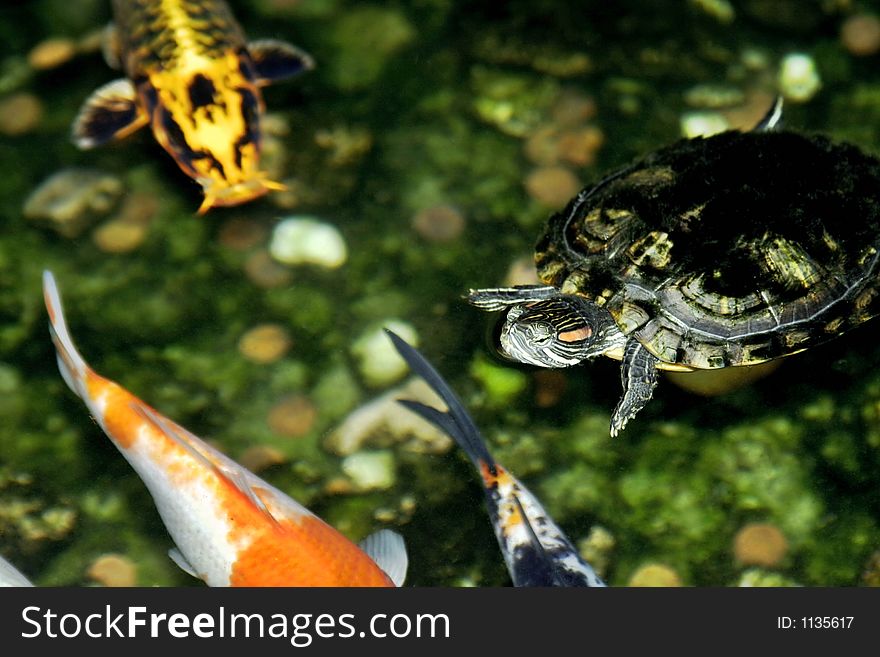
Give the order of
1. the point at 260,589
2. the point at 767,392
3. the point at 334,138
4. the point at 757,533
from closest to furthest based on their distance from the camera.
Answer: the point at 260,589 → the point at 757,533 → the point at 767,392 → the point at 334,138

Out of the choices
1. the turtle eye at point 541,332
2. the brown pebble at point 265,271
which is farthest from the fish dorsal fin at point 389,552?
the brown pebble at point 265,271

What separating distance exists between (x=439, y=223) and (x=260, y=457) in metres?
1.44

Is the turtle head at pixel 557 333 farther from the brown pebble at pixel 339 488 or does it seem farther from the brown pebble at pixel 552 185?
the brown pebble at pixel 339 488

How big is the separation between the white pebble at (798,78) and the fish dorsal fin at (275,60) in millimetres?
2557

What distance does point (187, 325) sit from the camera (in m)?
4.00

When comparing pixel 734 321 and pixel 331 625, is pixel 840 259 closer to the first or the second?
pixel 734 321

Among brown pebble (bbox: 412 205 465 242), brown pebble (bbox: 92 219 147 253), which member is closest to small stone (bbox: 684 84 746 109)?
brown pebble (bbox: 412 205 465 242)

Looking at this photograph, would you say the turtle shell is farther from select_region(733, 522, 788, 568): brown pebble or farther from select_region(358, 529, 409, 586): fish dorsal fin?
select_region(358, 529, 409, 586): fish dorsal fin

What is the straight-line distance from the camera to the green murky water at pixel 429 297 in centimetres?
365

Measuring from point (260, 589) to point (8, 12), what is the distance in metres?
3.58

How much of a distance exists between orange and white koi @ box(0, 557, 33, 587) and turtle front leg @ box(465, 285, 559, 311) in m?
2.19

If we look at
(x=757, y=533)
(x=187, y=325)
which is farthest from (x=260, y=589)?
(x=757, y=533)

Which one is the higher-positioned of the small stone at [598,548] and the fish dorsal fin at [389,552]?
the fish dorsal fin at [389,552]

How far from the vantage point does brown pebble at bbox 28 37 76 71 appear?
4.59 meters
